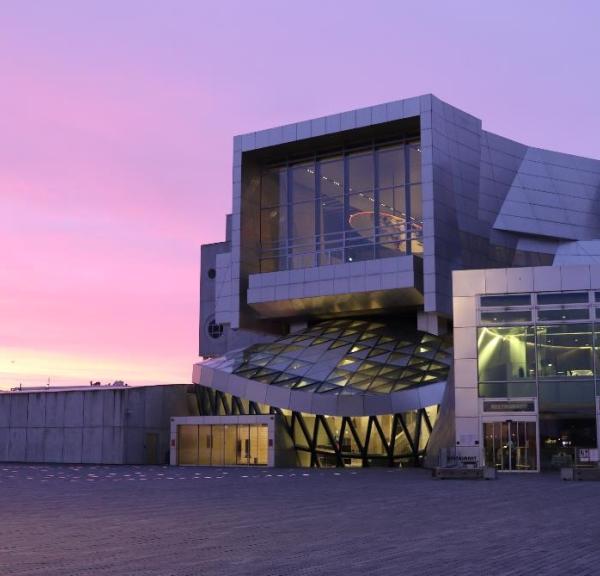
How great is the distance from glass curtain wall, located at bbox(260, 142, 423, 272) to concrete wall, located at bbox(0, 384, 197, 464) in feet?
36.3

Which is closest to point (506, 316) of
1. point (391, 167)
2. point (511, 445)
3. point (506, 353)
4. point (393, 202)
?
point (506, 353)

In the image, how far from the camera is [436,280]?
53031 mm

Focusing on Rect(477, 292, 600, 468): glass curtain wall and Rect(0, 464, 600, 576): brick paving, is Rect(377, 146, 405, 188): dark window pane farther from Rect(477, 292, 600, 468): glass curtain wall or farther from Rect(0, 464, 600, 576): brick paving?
Rect(0, 464, 600, 576): brick paving

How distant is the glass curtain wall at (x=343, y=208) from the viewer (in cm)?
5631

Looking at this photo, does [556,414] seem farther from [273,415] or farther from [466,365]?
[273,415]

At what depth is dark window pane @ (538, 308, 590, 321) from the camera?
41.0 metres

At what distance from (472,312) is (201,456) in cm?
2087

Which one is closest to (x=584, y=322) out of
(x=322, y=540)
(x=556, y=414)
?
(x=556, y=414)

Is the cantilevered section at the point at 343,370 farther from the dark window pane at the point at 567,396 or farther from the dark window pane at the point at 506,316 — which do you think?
the dark window pane at the point at 567,396

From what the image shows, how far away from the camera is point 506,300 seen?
4216 cm

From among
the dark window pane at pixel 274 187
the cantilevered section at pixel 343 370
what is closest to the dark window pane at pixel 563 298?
the cantilevered section at pixel 343 370

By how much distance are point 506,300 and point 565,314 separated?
2.58 meters

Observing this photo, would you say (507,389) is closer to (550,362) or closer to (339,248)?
(550,362)

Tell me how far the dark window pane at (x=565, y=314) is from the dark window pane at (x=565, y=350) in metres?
0.35
